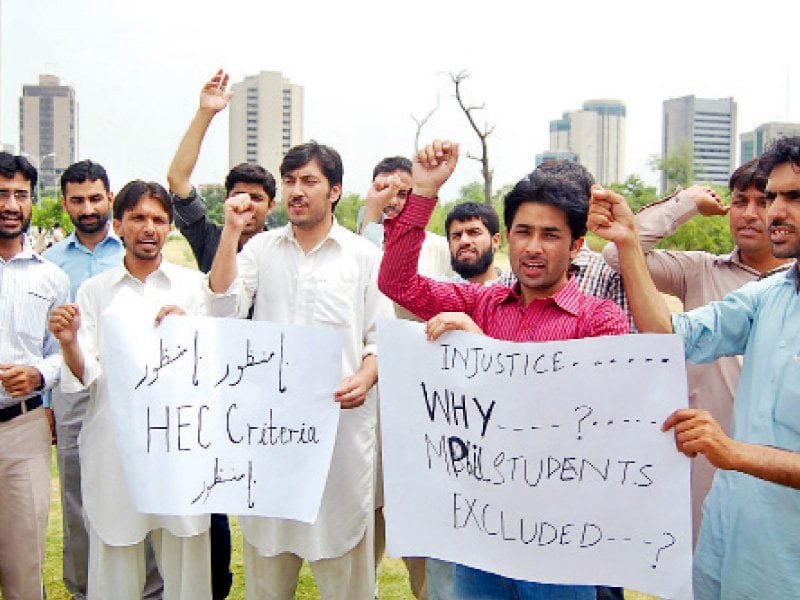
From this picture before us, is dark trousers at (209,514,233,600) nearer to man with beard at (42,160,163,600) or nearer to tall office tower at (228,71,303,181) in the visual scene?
man with beard at (42,160,163,600)

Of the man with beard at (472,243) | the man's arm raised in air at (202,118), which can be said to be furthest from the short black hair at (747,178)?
the man's arm raised in air at (202,118)

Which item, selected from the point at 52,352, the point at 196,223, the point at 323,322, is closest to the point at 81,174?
the point at 196,223

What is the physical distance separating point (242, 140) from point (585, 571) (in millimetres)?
98438

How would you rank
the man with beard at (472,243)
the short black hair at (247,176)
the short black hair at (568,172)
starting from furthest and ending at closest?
the short black hair at (247,176) → the man with beard at (472,243) → the short black hair at (568,172)

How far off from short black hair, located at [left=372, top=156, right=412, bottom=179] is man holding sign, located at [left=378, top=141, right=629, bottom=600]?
2.90 metres

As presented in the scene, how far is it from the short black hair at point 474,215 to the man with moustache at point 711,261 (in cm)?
122

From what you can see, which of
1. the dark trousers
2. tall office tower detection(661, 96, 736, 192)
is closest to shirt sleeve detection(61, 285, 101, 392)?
the dark trousers

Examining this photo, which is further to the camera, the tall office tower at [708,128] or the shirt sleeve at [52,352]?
the tall office tower at [708,128]

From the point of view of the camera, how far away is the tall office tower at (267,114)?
293 ft

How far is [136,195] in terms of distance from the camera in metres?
4.00

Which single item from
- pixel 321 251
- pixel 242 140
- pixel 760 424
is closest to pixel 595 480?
pixel 760 424

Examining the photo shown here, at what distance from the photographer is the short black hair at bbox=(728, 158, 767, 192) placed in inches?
142

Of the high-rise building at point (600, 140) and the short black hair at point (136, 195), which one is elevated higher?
the high-rise building at point (600, 140)

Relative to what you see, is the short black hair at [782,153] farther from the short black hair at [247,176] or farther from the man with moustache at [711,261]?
the short black hair at [247,176]
